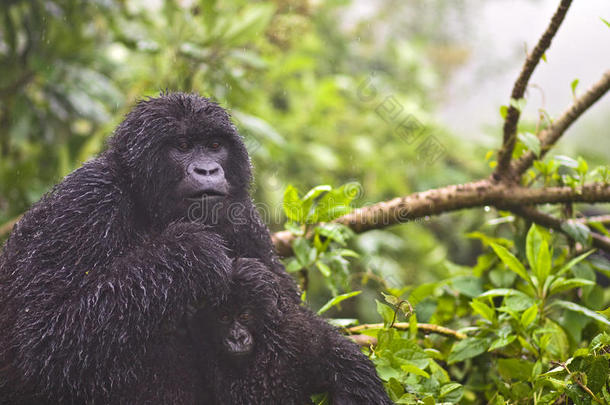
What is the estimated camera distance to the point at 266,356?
1929 millimetres

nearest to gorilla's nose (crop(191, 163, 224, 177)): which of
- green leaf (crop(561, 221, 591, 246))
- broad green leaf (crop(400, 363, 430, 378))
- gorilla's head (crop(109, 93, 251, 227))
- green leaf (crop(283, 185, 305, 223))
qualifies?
gorilla's head (crop(109, 93, 251, 227))

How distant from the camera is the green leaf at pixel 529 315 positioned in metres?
2.04

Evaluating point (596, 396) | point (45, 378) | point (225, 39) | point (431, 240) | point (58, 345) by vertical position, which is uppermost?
point (225, 39)

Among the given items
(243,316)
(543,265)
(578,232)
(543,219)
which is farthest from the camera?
(543,219)

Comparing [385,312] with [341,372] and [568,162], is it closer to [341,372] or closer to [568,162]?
[341,372]

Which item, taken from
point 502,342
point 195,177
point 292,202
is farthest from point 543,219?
point 195,177

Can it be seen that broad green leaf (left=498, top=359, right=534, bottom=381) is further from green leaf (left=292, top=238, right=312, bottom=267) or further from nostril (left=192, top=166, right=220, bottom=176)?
nostril (left=192, top=166, right=220, bottom=176)

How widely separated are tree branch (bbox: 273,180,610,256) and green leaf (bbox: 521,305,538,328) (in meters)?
0.73

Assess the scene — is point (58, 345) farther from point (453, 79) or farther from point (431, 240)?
point (453, 79)

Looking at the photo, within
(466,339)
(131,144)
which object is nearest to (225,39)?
(131,144)

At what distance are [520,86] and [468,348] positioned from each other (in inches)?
44.0

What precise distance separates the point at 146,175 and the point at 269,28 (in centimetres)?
404

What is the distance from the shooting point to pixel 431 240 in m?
6.52

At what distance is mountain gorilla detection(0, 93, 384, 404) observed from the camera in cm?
177
